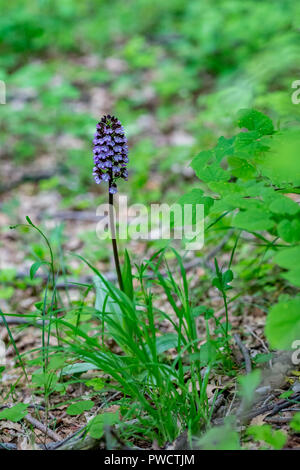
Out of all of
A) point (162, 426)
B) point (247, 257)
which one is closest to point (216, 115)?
point (247, 257)

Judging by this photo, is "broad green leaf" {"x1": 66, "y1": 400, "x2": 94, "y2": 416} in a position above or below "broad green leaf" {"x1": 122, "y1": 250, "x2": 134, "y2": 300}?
below

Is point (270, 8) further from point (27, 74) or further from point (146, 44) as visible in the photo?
point (27, 74)

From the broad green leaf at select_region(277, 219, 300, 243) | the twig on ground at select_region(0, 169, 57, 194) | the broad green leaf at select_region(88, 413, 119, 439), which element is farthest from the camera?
the twig on ground at select_region(0, 169, 57, 194)

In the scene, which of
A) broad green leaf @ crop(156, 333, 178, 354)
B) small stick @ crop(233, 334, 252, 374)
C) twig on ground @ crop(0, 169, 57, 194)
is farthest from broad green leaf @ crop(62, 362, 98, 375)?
twig on ground @ crop(0, 169, 57, 194)

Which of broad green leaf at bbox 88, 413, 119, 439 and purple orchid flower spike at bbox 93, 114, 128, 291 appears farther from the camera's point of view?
purple orchid flower spike at bbox 93, 114, 128, 291

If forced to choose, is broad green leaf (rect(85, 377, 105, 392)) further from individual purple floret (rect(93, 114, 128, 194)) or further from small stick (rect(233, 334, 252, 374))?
individual purple floret (rect(93, 114, 128, 194))

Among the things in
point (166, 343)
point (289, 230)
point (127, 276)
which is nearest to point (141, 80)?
point (127, 276)

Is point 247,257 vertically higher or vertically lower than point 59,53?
lower

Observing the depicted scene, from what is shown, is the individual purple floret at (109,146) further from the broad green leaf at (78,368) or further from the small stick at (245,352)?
the small stick at (245,352)
